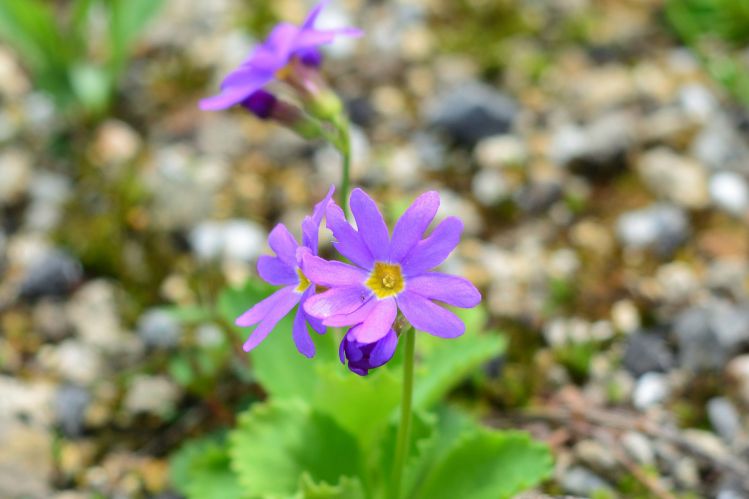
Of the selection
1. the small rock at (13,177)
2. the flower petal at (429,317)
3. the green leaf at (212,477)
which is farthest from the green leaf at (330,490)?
the small rock at (13,177)

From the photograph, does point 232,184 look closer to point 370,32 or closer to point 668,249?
point 370,32

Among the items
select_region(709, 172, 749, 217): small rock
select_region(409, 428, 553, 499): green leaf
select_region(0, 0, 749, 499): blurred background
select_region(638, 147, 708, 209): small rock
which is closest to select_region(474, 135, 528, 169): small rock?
select_region(0, 0, 749, 499): blurred background

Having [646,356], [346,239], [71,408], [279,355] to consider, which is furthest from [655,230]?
[71,408]

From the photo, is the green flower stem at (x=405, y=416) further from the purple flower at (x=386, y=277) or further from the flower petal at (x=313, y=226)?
the flower petal at (x=313, y=226)

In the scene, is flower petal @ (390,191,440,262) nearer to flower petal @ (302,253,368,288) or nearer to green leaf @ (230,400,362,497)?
Answer: flower petal @ (302,253,368,288)

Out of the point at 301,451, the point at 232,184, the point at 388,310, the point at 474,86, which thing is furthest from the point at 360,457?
the point at 474,86

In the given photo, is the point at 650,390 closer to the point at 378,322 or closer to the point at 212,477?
the point at 212,477
